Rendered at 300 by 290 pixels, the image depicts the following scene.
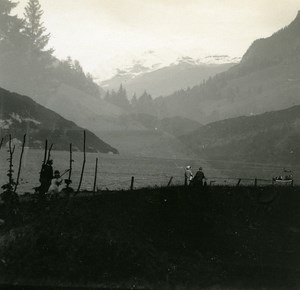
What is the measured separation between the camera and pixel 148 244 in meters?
29.5

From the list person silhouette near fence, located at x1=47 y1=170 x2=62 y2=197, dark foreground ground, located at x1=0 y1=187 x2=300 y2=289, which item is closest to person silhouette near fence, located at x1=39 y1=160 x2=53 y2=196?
person silhouette near fence, located at x1=47 y1=170 x2=62 y2=197

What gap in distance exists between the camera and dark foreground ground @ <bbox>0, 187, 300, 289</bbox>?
26.9 m

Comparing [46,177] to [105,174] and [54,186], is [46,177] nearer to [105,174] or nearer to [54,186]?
[54,186]

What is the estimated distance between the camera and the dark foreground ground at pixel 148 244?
26.9 metres

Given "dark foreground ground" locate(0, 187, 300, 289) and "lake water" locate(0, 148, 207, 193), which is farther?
"lake water" locate(0, 148, 207, 193)

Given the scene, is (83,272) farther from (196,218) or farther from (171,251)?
(196,218)

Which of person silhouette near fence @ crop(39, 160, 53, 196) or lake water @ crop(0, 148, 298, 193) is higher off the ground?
person silhouette near fence @ crop(39, 160, 53, 196)

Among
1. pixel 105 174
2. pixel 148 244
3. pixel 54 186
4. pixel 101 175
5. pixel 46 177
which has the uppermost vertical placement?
pixel 46 177

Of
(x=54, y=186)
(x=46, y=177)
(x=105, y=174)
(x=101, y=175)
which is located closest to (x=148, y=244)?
(x=54, y=186)

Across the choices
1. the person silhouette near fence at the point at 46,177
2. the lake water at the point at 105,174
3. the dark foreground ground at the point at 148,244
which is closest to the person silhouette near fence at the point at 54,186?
the person silhouette near fence at the point at 46,177

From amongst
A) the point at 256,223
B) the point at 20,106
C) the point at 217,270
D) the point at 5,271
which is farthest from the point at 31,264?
the point at 20,106

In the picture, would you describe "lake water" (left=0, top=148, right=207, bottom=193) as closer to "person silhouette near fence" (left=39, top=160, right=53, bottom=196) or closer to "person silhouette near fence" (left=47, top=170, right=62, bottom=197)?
"person silhouette near fence" (left=47, top=170, right=62, bottom=197)

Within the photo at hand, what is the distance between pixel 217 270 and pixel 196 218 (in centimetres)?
523

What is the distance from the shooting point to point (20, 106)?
188875mm
